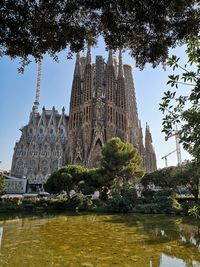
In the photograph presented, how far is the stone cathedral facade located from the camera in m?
61.5

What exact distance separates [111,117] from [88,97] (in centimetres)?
787

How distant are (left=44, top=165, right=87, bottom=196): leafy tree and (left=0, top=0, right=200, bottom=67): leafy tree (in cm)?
2697

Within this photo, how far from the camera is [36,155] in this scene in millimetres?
70938

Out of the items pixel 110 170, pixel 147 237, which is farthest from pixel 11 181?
pixel 147 237

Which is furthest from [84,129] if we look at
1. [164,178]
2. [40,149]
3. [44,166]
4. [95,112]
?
[164,178]

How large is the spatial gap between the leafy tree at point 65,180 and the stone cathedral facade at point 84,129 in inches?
962

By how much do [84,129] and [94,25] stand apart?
57.1 metres

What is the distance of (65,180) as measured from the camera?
3112 centimetres

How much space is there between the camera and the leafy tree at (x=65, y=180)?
103 feet


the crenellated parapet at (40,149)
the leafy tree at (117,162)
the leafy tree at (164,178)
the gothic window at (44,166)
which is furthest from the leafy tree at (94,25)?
the gothic window at (44,166)

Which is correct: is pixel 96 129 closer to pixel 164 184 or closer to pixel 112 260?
pixel 164 184

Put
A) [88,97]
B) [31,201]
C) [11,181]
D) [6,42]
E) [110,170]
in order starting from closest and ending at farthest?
[6,42]
[31,201]
[110,170]
[11,181]
[88,97]

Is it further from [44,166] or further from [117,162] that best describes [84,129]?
[117,162]

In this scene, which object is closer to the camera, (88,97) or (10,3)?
(10,3)
